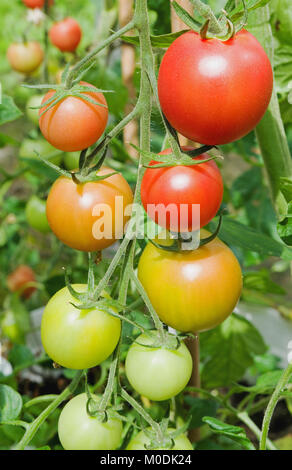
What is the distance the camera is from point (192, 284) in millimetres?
402

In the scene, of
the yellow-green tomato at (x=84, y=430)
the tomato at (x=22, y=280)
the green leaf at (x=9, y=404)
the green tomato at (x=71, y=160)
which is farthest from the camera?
the tomato at (x=22, y=280)

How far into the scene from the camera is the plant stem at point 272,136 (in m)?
0.53

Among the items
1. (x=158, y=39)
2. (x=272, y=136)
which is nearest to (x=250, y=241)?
(x=272, y=136)

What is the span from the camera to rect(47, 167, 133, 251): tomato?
409mm

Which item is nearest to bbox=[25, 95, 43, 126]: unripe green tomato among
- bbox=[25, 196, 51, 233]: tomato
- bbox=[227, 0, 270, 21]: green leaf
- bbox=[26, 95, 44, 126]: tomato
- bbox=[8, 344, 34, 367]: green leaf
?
bbox=[26, 95, 44, 126]: tomato

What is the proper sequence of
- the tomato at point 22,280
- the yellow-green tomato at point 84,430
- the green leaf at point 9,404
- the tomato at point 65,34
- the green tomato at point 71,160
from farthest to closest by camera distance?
the tomato at point 22,280 < the tomato at point 65,34 < the green tomato at point 71,160 < the green leaf at point 9,404 < the yellow-green tomato at point 84,430

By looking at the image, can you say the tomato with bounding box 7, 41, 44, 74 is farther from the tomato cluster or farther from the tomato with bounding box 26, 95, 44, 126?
the tomato cluster

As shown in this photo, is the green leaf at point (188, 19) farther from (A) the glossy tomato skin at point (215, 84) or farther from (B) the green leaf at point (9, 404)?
(B) the green leaf at point (9, 404)

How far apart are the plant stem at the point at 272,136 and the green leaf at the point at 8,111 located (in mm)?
252

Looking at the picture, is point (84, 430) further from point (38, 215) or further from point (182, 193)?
point (38, 215)

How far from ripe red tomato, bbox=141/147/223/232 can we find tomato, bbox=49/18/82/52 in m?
0.60

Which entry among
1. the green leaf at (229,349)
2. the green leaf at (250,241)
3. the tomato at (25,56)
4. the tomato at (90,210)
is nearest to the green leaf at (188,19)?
the tomato at (90,210)

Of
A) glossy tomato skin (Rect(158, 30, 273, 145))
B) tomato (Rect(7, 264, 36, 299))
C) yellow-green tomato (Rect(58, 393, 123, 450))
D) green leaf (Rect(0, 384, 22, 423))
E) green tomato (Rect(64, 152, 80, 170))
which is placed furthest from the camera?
tomato (Rect(7, 264, 36, 299))

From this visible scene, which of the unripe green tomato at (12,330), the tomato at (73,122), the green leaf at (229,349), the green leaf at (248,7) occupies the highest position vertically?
the green leaf at (248,7)
